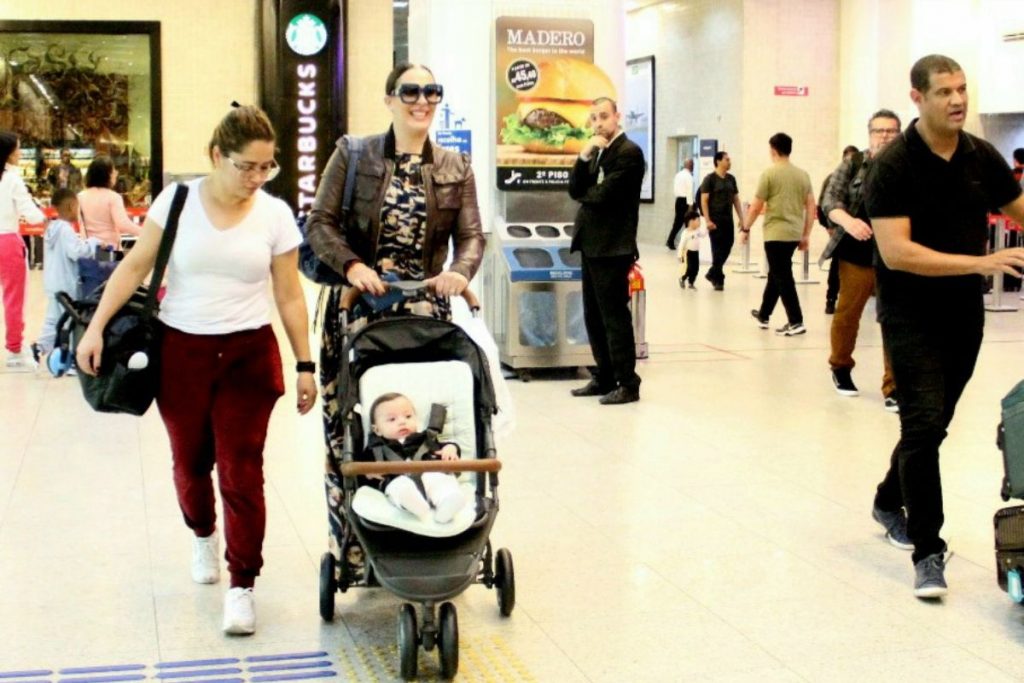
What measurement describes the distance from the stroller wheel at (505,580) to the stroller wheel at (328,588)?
0.51m

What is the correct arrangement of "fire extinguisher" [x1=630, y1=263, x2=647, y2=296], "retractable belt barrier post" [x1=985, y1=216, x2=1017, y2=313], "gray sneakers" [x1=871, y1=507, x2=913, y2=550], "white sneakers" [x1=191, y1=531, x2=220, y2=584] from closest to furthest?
"white sneakers" [x1=191, y1=531, x2=220, y2=584] → "gray sneakers" [x1=871, y1=507, x2=913, y2=550] → "fire extinguisher" [x1=630, y1=263, x2=647, y2=296] → "retractable belt barrier post" [x1=985, y1=216, x2=1017, y2=313]

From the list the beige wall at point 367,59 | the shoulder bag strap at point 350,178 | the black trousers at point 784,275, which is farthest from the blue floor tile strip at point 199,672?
the beige wall at point 367,59

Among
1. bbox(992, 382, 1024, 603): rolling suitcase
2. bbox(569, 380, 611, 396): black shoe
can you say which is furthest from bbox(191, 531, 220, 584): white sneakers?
bbox(569, 380, 611, 396): black shoe

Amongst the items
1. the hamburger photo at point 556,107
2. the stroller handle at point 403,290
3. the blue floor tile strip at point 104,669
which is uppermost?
the hamburger photo at point 556,107

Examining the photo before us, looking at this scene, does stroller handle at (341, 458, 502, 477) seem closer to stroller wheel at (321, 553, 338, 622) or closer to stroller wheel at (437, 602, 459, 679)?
stroller wheel at (437, 602, 459, 679)

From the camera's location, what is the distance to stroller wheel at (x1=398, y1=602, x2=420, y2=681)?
3.99 meters

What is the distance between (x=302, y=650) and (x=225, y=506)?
20.2 inches

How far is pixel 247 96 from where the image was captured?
1814cm

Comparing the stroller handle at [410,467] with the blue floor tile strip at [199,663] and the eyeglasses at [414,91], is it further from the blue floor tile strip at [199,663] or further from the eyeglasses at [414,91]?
the eyeglasses at [414,91]

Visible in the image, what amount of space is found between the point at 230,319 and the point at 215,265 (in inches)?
6.8

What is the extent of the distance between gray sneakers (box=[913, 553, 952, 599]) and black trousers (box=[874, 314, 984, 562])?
3cm

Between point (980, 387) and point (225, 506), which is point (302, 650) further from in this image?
point (980, 387)

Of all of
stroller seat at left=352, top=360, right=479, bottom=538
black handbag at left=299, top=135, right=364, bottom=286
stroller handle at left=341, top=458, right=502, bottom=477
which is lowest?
stroller handle at left=341, top=458, right=502, bottom=477

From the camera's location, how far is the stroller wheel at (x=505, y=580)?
4.51 meters
